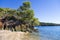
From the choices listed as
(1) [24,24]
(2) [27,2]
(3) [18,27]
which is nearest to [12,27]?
(3) [18,27]

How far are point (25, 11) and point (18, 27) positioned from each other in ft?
32.0

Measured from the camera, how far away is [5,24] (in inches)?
2031

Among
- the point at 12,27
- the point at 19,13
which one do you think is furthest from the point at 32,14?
the point at 12,27

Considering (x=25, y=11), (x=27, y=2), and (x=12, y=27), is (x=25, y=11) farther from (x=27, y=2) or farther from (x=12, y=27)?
(x=12, y=27)

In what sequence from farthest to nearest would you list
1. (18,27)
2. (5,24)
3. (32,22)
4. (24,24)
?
(32,22), (24,24), (18,27), (5,24)

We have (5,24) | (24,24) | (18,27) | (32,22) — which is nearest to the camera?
(5,24)

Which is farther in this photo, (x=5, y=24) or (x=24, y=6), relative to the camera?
(x=24, y=6)

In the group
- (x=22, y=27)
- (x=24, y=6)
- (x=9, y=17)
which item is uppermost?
(x=24, y=6)

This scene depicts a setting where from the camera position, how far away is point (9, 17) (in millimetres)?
56844

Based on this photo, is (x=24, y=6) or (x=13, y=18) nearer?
(x=13, y=18)

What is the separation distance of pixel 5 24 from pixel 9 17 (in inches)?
227

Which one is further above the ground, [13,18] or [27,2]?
[27,2]

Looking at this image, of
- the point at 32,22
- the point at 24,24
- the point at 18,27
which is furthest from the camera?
the point at 32,22

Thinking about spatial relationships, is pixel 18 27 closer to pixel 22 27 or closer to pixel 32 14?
pixel 22 27
